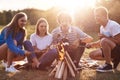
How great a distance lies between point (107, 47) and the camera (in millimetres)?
7590

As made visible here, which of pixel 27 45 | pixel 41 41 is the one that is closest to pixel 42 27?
pixel 41 41

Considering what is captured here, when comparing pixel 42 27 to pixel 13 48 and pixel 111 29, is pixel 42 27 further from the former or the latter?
pixel 111 29

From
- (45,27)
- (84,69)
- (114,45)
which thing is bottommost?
(84,69)

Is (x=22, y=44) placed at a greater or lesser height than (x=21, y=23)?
lesser

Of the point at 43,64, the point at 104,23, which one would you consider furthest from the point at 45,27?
the point at 104,23

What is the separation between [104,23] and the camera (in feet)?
25.2

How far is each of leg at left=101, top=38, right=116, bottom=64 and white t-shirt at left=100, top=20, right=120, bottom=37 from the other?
183mm

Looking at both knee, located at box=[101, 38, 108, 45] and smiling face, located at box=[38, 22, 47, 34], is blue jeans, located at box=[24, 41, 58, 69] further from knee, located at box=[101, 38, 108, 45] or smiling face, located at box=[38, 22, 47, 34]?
knee, located at box=[101, 38, 108, 45]

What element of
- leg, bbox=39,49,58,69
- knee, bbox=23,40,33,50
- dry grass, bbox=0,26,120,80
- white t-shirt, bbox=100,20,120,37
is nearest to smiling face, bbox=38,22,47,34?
knee, bbox=23,40,33,50

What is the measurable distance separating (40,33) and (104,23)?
4.97 ft

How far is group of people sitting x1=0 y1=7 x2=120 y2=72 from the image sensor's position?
758cm

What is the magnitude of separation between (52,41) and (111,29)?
54.7 inches

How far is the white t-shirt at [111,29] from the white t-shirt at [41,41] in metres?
1.28

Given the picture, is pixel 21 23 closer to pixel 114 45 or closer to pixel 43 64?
pixel 43 64
